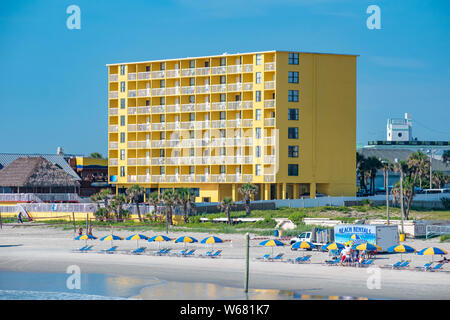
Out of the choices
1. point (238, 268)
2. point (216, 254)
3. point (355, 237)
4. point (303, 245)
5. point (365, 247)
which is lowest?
point (238, 268)

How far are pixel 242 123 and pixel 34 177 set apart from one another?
88.7 feet

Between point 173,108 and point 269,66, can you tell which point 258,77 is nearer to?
point 269,66

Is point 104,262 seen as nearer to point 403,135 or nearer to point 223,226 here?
point 223,226

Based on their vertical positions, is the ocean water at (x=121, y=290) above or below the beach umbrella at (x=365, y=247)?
below

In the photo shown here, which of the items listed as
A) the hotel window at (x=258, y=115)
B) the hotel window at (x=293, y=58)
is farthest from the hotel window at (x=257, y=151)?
the hotel window at (x=293, y=58)

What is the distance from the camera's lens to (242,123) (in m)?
82.1

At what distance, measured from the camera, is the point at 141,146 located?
8919 centimetres

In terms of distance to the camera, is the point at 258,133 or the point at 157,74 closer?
the point at 258,133

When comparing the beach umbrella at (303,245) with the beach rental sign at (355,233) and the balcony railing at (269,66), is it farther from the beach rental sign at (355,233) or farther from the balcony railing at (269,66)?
the balcony railing at (269,66)

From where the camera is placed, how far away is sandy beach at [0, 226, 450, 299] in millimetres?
34719

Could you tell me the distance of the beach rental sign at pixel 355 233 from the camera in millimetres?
44750

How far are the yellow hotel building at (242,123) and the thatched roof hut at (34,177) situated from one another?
8073 mm

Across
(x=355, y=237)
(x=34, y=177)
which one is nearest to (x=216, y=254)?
(x=355, y=237)
